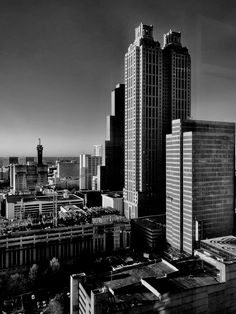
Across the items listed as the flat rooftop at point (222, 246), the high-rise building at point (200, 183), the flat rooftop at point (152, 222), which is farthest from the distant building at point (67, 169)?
the flat rooftop at point (222, 246)

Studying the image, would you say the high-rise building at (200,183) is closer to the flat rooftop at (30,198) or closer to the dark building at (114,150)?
the flat rooftop at (30,198)

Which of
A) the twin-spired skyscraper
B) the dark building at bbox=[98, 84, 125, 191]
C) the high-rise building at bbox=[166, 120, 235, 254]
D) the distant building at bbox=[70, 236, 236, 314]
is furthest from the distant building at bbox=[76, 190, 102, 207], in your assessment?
the distant building at bbox=[70, 236, 236, 314]

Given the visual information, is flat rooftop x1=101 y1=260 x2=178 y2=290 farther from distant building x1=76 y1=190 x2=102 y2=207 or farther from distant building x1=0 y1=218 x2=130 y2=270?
distant building x1=76 y1=190 x2=102 y2=207

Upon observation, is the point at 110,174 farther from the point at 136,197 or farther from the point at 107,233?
the point at 107,233

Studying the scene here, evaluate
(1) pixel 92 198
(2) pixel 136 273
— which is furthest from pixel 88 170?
(2) pixel 136 273

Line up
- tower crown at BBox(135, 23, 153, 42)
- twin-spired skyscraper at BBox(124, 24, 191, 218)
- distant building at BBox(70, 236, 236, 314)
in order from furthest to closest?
1. twin-spired skyscraper at BBox(124, 24, 191, 218)
2. tower crown at BBox(135, 23, 153, 42)
3. distant building at BBox(70, 236, 236, 314)

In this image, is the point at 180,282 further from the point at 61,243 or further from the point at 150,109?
the point at 150,109

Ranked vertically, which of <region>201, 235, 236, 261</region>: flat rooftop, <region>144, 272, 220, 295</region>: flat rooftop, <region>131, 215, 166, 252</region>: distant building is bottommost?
<region>131, 215, 166, 252</region>: distant building
